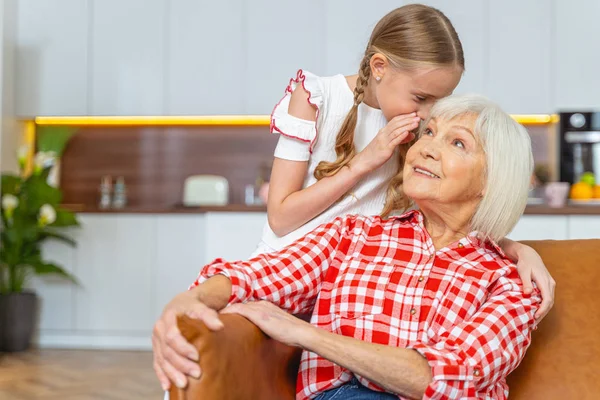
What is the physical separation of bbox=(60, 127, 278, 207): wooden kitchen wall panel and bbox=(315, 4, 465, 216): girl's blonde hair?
12.4ft

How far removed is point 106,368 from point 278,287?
314cm

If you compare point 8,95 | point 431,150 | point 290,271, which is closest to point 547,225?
point 431,150

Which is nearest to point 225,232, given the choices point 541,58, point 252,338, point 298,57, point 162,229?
point 162,229

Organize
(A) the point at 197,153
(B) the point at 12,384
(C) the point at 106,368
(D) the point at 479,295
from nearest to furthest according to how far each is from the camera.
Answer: (D) the point at 479,295 → (B) the point at 12,384 → (C) the point at 106,368 → (A) the point at 197,153

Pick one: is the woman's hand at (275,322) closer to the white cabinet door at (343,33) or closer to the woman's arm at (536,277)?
the woman's arm at (536,277)

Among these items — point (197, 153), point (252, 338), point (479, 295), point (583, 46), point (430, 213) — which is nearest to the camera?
point (252, 338)

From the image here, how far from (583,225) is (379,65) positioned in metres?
2.65

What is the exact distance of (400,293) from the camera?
66.6 inches

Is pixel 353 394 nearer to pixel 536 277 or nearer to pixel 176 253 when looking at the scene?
pixel 536 277

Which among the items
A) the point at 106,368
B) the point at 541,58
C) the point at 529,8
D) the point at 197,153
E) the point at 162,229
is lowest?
the point at 106,368

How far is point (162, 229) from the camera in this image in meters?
5.19

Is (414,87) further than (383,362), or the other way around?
(414,87)

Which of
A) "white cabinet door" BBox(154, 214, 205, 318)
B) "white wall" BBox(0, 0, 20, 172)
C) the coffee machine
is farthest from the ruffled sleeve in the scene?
"white wall" BBox(0, 0, 20, 172)

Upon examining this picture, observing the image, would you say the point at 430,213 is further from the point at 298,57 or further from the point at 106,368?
the point at 298,57
